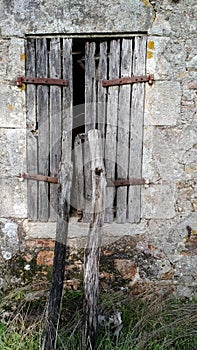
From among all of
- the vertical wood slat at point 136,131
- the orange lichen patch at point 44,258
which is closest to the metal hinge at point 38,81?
the vertical wood slat at point 136,131

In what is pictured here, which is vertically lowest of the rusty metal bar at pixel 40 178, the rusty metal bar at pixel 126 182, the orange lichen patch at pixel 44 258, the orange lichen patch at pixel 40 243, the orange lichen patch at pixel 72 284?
the orange lichen patch at pixel 72 284

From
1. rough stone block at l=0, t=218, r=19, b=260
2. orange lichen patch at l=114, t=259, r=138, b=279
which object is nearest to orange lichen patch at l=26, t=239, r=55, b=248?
rough stone block at l=0, t=218, r=19, b=260

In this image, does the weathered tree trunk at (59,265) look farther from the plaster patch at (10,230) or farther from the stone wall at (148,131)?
the plaster patch at (10,230)

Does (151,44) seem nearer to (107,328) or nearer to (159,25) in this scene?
(159,25)

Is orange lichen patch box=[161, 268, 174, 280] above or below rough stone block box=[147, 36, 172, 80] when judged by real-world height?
below

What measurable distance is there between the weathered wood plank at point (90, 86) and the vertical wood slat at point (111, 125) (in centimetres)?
15

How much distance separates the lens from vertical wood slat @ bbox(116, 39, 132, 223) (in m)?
3.56

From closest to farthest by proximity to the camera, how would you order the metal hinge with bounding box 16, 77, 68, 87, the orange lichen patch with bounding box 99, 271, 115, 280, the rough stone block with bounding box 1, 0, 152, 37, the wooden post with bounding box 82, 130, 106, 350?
1. the wooden post with bounding box 82, 130, 106, 350
2. the rough stone block with bounding box 1, 0, 152, 37
3. the metal hinge with bounding box 16, 77, 68, 87
4. the orange lichen patch with bounding box 99, 271, 115, 280

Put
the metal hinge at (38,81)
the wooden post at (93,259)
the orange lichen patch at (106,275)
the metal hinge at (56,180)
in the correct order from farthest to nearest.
→ the orange lichen patch at (106,275), the metal hinge at (56,180), the metal hinge at (38,81), the wooden post at (93,259)

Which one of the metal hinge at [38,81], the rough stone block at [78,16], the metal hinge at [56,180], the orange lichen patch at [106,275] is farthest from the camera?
the orange lichen patch at [106,275]

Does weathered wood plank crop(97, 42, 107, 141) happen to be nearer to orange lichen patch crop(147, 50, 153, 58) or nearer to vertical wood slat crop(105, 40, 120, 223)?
vertical wood slat crop(105, 40, 120, 223)

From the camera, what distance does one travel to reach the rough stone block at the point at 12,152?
3635 millimetres

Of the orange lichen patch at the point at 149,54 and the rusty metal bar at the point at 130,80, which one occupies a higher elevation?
the orange lichen patch at the point at 149,54

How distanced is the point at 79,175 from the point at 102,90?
2.78 feet
